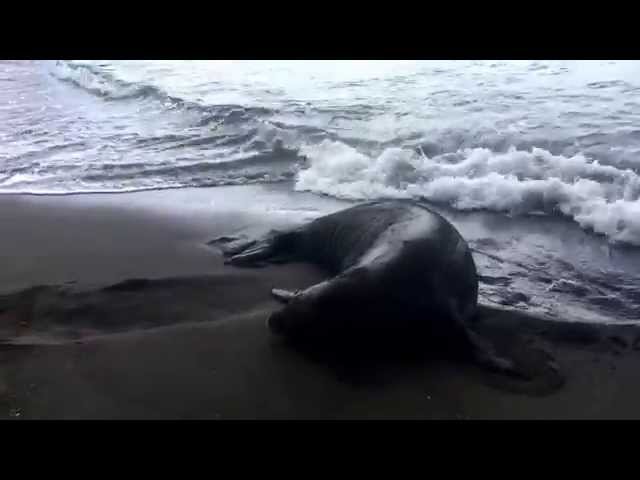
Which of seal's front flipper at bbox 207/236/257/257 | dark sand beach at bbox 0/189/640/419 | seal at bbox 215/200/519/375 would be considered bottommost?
dark sand beach at bbox 0/189/640/419

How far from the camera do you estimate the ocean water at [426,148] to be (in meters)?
5.72

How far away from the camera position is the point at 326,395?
12.1ft

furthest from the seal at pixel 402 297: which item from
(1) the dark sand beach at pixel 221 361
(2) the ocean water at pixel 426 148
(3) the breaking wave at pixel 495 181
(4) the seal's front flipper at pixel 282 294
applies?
(3) the breaking wave at pixel 495 181

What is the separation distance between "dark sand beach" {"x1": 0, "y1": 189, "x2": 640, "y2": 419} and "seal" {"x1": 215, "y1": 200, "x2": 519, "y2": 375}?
14 centimetres

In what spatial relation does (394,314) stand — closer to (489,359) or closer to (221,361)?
(489,359)

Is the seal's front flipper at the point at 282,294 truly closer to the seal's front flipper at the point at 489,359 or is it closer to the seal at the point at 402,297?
the seal at the point at 402,297

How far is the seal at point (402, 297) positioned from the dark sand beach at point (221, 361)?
0.14 m

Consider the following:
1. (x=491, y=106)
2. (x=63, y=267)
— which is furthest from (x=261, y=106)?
(x=63, y=267)

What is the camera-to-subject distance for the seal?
409cm

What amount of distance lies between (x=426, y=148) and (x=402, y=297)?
4882 millimetres

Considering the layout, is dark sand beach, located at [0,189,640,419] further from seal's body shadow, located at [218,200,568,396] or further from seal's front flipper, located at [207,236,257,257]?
seal's front flipper, located at [207,236,257,257]

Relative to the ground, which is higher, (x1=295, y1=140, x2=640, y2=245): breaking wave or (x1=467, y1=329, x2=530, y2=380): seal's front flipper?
(x1=295, y1=140, x2=640, y2=245): breaking wave

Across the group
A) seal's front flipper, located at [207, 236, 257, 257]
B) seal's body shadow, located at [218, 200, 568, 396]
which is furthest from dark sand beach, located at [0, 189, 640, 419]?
seal's front flipper, located at [207, 236, 257, 257]

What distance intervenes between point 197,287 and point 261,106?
7.34 meters
